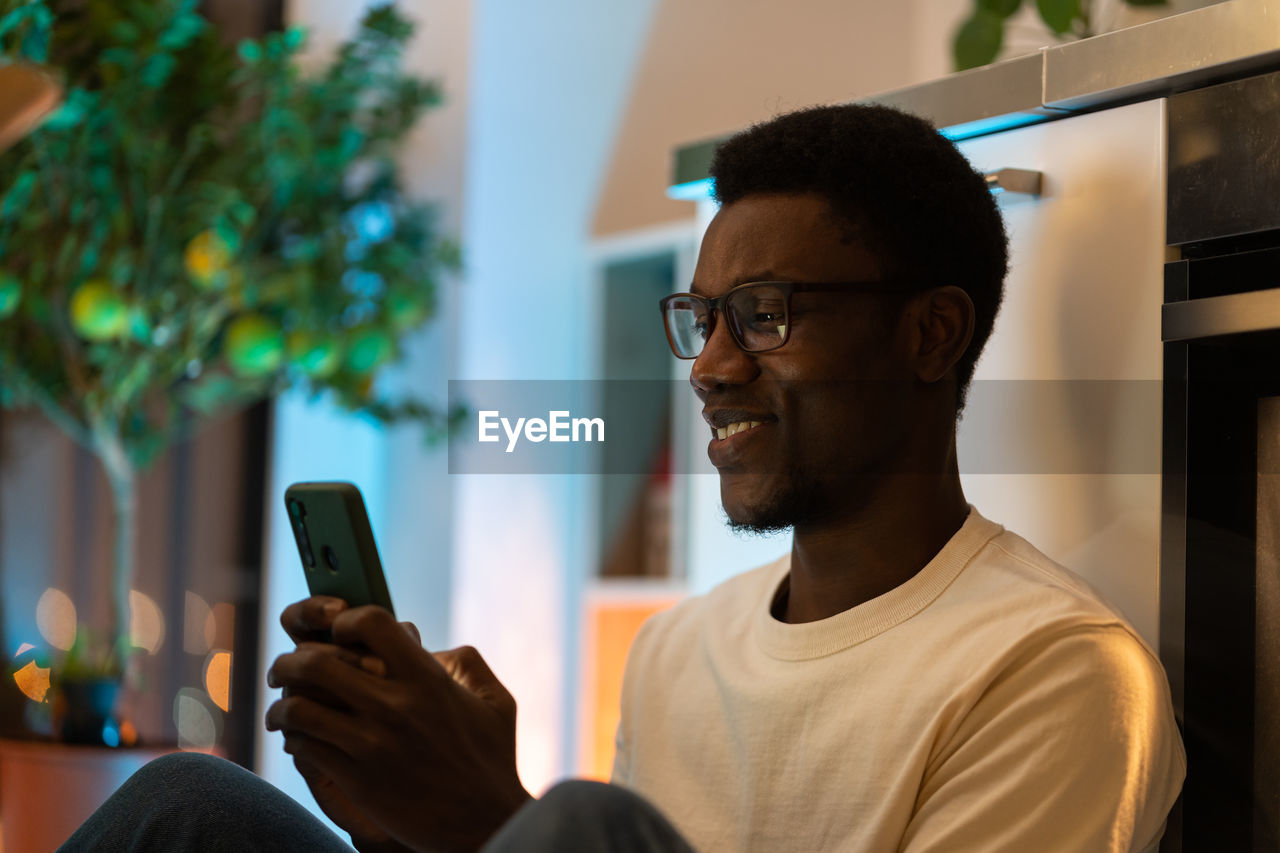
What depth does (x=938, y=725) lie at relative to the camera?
0.83 metres

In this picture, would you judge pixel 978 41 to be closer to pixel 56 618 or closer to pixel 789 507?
pixel 789 507

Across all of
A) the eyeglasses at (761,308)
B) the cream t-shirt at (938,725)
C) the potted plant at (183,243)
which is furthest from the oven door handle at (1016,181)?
the potted plant at (183,243)

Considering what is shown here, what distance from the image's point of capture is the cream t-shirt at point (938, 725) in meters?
0.78

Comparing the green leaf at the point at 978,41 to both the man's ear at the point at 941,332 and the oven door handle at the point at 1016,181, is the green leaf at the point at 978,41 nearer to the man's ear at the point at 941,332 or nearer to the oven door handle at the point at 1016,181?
the oven door handle at the point at 1016,181

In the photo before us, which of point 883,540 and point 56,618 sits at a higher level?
point 883,540

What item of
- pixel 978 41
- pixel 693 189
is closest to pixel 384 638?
pixel 693 189

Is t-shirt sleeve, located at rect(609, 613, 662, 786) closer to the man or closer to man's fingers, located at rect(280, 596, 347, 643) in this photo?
the man

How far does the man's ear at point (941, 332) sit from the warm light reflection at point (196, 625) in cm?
221

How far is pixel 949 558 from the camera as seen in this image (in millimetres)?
931

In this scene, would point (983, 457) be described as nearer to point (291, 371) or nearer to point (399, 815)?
point (399, 815)

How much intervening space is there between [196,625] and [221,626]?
61mm

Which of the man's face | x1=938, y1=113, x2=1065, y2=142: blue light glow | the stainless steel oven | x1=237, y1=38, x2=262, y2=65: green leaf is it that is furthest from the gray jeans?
x1=237, y1=38, x2=262, y2=65: green leaf

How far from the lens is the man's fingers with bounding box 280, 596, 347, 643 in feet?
2.56

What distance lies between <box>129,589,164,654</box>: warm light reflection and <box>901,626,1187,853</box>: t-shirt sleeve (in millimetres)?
2244
